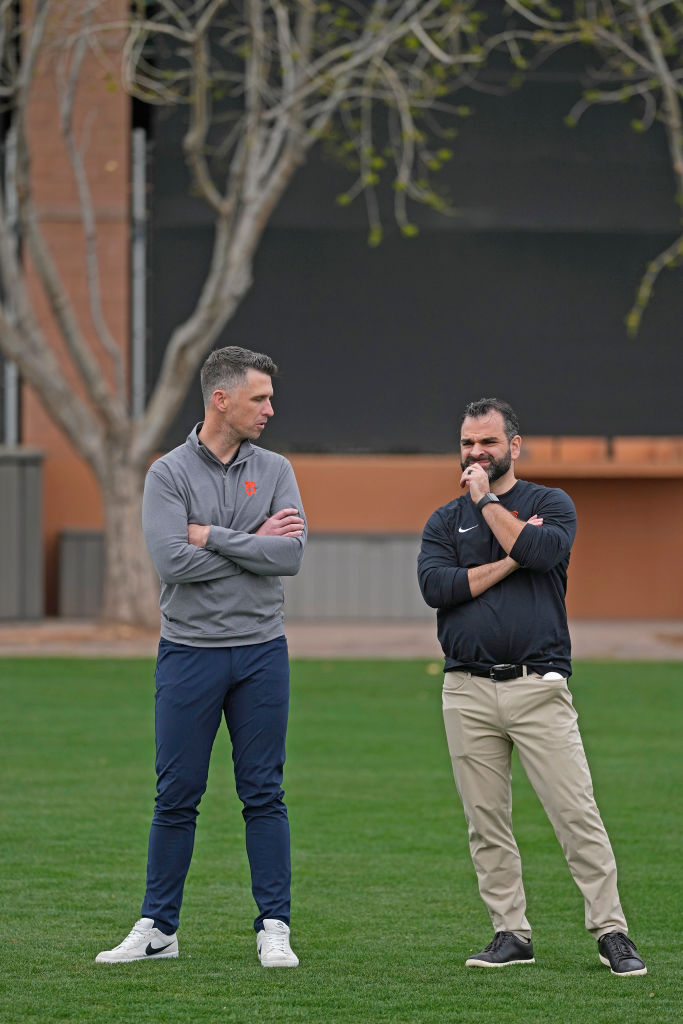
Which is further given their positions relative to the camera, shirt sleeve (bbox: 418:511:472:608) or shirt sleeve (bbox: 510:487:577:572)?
shirt sleeve (bbox: 418:511:472:608)

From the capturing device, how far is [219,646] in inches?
213

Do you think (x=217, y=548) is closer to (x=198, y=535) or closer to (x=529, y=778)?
(x=198, y=535)

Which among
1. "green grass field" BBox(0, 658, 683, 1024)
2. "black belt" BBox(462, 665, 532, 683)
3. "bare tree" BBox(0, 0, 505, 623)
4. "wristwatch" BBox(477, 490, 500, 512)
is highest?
"bare tree" BBox(0, 0, 505, 623)

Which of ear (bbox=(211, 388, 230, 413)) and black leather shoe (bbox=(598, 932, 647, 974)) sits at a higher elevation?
ear (bbox=(211, 388, 230, 413))

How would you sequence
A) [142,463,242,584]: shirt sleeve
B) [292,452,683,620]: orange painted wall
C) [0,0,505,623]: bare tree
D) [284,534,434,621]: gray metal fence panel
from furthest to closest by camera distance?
[292,452,683,620]: orange painted wall
[284,534,434,621]: gray metal fence panel
[0,0,505,623]: bare tree
[142,463,242,584]: shirt sleeve

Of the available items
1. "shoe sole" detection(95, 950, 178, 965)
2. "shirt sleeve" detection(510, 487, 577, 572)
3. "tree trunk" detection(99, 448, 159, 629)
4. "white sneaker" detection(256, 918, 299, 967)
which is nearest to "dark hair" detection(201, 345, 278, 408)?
"shirt sleeve" detection(510, 487, 577, 572)

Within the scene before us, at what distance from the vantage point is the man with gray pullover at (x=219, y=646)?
5.41 m

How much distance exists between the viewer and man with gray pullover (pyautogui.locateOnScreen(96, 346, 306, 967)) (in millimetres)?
5406

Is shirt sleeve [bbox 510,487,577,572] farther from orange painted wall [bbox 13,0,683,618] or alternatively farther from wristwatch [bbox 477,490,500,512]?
orange painted wall [bbox 13,0,683,618]

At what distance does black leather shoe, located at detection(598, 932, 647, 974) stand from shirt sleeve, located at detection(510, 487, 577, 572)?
1247mm

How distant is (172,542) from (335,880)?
231 centimetres

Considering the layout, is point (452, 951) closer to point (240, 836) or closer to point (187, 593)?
point (187, 593)

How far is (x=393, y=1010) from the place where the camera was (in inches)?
198

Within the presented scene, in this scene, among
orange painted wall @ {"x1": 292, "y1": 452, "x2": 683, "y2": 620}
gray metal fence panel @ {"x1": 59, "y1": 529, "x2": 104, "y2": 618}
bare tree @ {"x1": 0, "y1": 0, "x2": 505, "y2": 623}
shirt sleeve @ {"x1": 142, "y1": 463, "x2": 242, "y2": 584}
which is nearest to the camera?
shirt sleeve @ {"x1": 142, "y1": 463, "x2": 242, "y2": 584}
